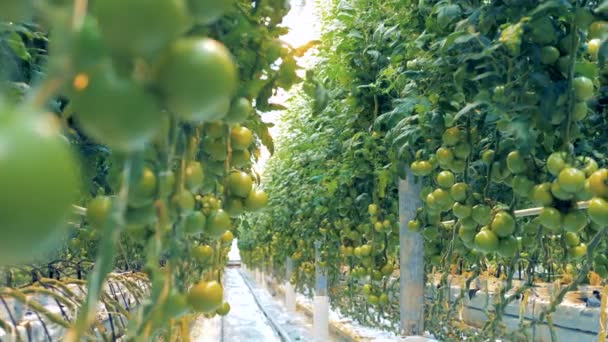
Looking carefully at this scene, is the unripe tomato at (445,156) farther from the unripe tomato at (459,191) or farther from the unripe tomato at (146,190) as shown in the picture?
the unripe tomato at (146,190)

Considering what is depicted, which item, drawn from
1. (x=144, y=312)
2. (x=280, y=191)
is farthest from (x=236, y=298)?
(x=144, y=312)

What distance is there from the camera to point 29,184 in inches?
11.1

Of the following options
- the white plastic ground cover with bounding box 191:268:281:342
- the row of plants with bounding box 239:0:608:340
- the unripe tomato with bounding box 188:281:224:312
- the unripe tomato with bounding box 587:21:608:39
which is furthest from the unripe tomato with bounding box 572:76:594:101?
the white plastic ground cover with bounding box 191:268:281:342

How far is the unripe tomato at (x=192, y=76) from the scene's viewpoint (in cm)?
38

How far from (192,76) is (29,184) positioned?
0.13 m

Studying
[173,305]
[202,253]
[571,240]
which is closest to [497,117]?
[571,240]

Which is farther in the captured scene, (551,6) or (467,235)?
(467,235)

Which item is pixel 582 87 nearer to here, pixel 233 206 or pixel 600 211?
pixel 600 211

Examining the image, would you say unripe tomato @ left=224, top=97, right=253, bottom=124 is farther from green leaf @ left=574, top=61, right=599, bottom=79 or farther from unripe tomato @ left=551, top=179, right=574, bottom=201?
green leaf @ left=574, top=61, right=599, bottom=79

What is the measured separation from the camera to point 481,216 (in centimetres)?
167

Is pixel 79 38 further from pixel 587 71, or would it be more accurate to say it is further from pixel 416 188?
pixel 416 188

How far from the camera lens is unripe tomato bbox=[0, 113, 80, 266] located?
27 centimetres

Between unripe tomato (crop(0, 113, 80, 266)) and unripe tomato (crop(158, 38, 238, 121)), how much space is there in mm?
98

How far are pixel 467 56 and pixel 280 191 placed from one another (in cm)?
480
